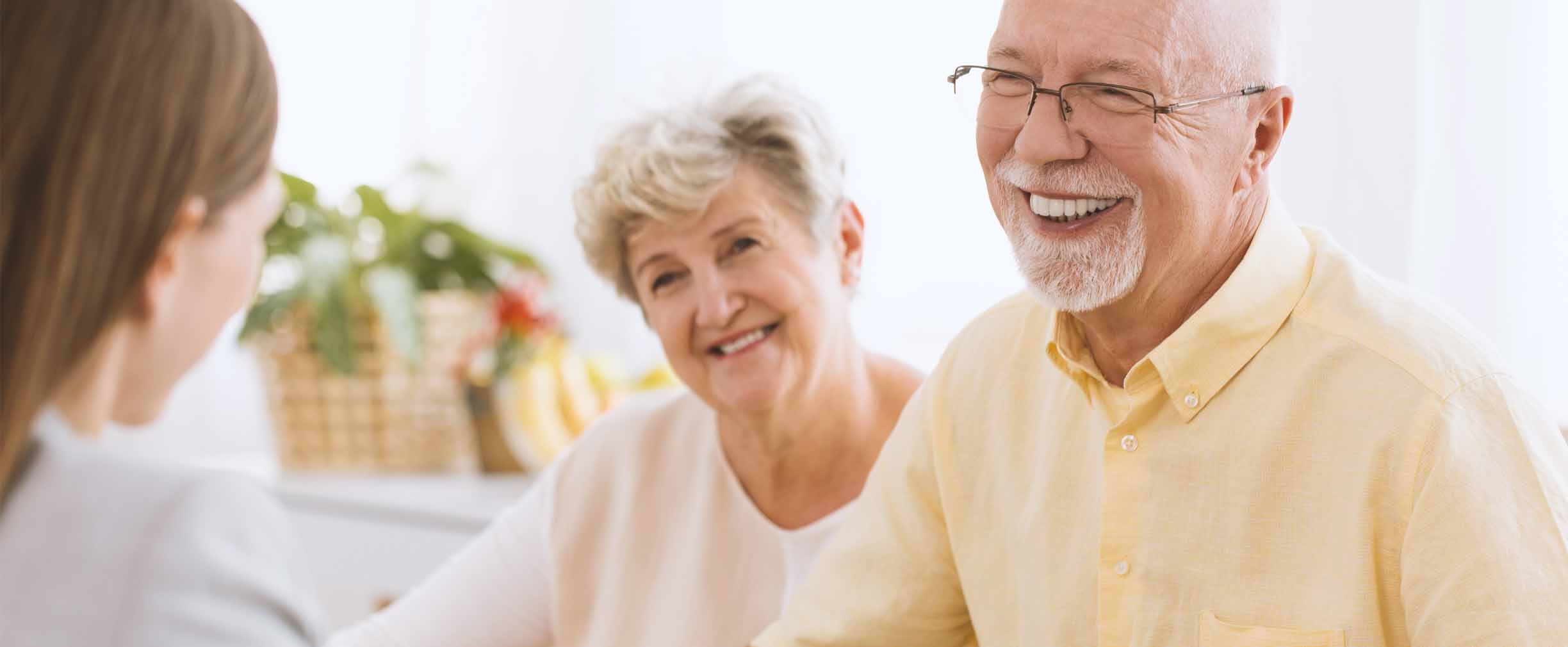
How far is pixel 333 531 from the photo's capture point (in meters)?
2.70

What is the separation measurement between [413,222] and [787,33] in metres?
0.89

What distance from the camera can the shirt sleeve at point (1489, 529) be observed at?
3.18ft

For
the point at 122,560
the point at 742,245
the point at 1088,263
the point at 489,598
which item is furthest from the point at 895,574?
the point at 122,560

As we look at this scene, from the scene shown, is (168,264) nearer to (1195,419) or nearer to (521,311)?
(1195,419)

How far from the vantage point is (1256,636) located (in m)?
1.09

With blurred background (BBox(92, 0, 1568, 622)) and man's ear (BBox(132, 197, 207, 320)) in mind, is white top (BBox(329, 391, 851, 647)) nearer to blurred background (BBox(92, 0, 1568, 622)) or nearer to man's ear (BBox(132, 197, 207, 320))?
blurred background (BBox(92, 0, 1568, 622))

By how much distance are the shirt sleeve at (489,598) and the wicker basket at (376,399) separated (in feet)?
3.52

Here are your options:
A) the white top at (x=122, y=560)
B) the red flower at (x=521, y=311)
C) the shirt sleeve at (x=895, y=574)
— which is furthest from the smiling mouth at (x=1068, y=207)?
the red flower at (x=521, y=311)

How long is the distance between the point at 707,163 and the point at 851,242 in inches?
10.0

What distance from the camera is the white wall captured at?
1.85 metres

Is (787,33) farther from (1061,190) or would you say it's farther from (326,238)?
(1061,190)

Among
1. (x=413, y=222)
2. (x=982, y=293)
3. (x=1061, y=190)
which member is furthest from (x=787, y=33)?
(x=1061, y=190)

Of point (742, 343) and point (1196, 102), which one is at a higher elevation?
point (1196, 102)

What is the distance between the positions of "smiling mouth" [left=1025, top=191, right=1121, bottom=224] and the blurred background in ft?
1.06
